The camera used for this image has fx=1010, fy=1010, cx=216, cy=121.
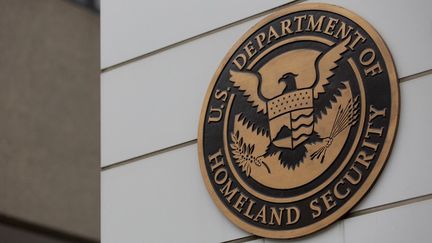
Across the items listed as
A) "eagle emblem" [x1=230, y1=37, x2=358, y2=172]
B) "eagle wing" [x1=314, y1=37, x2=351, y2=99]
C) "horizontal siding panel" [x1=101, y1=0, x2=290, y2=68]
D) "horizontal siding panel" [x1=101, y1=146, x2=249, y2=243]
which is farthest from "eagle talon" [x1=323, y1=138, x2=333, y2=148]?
"horizontal siding panel" [x1=101, y1=0, x2=290, y2=68]

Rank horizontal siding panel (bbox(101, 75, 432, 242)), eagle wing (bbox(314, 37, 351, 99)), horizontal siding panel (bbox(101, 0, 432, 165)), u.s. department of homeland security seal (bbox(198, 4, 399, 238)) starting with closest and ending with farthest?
horizontal siding panel (bbox(101, 75, 432, 242))
u.s. department of homeland security seal (bbox(198, 4, 399, 238))
eagle wing (bbox(314, 37, 351, 99))
horizontal siding panel (bbox(101, 0, 432, 165))

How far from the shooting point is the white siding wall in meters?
5.36

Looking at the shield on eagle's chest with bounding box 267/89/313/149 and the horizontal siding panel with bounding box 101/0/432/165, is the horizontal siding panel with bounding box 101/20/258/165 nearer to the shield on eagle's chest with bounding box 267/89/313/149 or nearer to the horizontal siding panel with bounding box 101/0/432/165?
the horizontal siding panel with bounding box 101/0/432/165

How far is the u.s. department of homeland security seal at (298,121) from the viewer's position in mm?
5535

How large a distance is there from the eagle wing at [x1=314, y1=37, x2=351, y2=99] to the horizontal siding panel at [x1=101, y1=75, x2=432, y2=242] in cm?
46

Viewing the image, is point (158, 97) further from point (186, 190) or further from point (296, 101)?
point (296, 101)

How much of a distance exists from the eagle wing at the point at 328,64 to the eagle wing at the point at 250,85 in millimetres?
372

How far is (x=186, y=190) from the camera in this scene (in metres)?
6.21

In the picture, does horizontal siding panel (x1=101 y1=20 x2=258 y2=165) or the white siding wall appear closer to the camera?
the white siding wall
